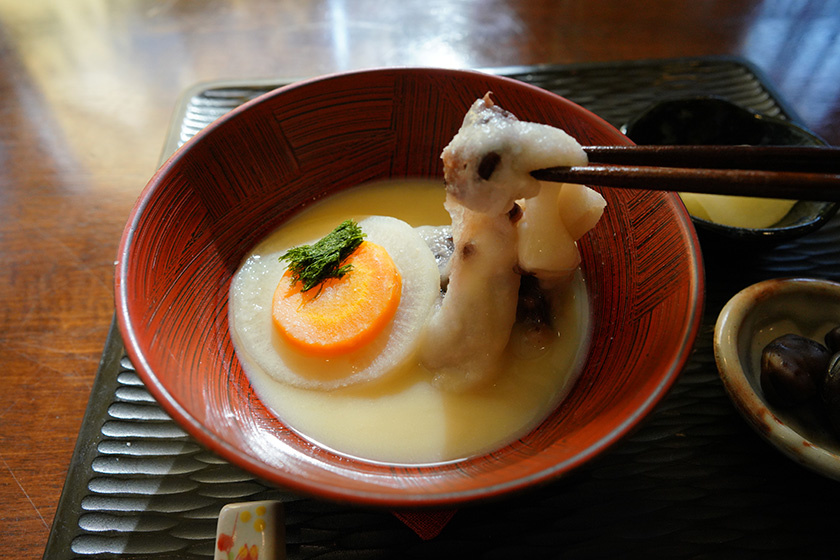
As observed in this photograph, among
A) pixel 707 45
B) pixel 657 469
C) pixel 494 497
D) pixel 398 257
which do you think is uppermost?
pixel 707 45

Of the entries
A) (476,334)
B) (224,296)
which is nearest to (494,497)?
(476,334)

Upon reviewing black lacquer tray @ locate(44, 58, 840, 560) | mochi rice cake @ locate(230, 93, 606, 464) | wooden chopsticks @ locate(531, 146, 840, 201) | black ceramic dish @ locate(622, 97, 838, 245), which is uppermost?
wooden chopsticks @ locate(531, 146, 840, 201)

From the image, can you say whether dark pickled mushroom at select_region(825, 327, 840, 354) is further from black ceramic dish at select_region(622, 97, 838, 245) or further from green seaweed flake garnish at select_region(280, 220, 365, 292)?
green seaweed flake garnish at select_region(280, 220, 365, 292)

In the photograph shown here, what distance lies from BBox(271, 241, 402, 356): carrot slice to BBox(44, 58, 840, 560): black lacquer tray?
348 mm

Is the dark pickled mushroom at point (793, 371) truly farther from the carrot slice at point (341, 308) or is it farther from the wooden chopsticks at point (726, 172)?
the carrot slice at point (341, 308)

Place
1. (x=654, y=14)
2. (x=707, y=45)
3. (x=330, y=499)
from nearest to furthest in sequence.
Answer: (x=330, y=499)
(x=707, y=45)
(x=654, y=14)

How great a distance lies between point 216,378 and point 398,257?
1.96 feet

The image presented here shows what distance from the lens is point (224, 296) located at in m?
1.44

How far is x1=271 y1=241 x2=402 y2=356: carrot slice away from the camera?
136 cm

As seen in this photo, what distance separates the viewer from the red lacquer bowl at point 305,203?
96 centimetres

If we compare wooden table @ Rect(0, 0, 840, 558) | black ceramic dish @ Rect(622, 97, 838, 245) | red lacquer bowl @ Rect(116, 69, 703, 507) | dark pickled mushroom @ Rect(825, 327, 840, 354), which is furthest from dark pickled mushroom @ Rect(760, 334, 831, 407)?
wooden table @ Rect(0, 0, 840, 558)

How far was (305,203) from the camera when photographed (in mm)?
1704

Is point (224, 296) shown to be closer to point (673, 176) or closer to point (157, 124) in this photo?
point (673, 176)

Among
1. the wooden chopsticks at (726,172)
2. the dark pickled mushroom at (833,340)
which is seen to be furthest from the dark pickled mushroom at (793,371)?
the wooden chopsticks at (726,172)
